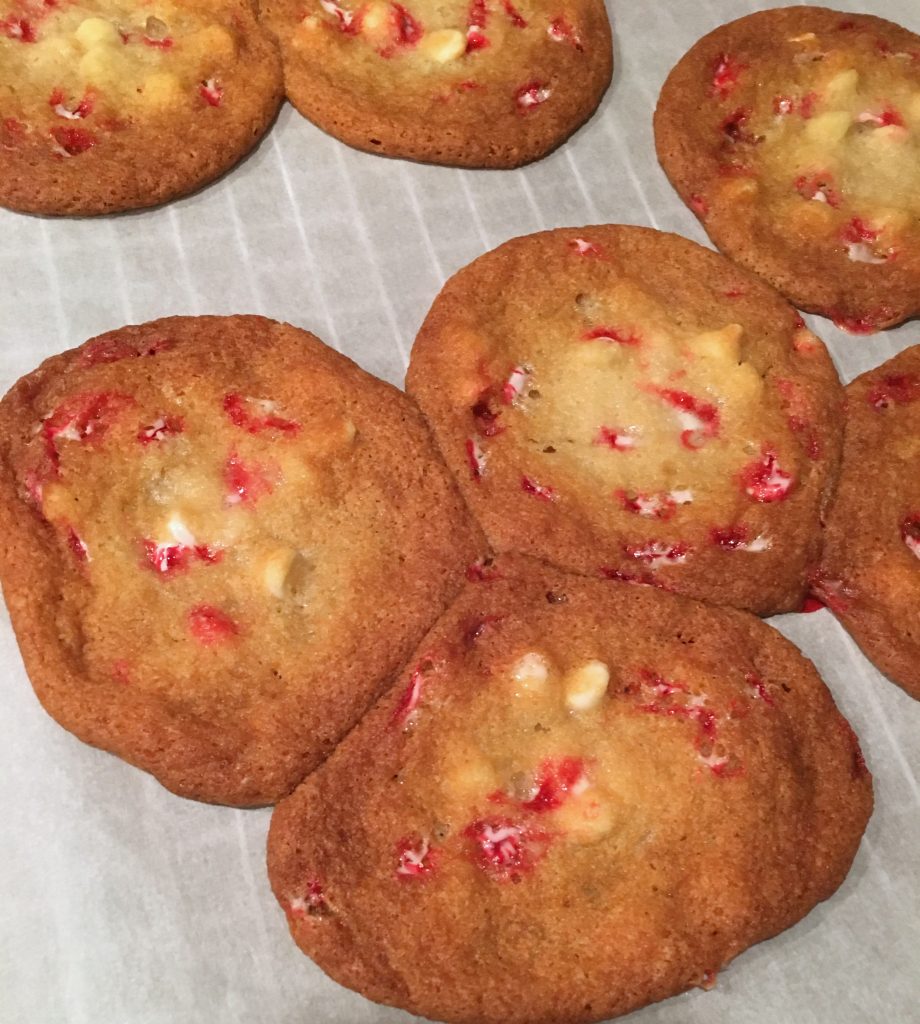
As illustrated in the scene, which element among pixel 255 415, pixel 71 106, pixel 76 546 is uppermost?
pixel 71 106

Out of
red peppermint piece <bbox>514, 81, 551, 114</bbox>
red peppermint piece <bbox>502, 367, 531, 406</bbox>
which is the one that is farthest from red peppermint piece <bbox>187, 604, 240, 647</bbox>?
red peppermint piece <bbox>514, 81, 551, 114</bbox>

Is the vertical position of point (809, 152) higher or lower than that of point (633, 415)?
higher

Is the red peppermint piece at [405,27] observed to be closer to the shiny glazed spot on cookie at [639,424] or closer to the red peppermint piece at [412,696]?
the shiny glazed spot on cookie at [639,424]

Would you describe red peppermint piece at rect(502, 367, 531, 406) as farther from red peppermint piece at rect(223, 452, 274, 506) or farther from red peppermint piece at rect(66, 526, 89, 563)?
red peppermint piece at rect(66, 526, 89, 563)

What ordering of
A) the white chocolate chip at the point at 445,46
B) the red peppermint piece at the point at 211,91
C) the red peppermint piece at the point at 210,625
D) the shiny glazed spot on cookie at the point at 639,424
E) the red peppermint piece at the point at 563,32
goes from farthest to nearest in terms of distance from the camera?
the red peppermint piece at the point at 563,32 < the white chocolate chip at the point at 445,46 < the red peppermint piece at the point at 211,91 < the shiny glazed spot on cookie at the point at 639,424 < the red peppermint piece at the point at 210,625

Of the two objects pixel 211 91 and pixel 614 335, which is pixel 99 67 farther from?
pixel 614 335

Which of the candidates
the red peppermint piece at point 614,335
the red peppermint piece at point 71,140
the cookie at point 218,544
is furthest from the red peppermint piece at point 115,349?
the red peppermint piece at point 614,335

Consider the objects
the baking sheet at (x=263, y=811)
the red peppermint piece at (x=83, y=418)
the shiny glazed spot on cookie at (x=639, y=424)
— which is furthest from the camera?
the shiny glazed spot on cookie at (x=639, y=424)

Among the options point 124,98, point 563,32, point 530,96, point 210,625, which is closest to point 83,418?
point 210,625
